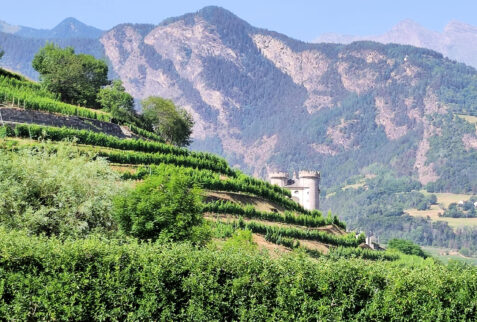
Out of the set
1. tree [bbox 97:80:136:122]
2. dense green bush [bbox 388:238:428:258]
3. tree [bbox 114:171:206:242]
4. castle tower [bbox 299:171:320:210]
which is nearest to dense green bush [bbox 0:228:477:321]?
tree [bbox 114:171:206:242]

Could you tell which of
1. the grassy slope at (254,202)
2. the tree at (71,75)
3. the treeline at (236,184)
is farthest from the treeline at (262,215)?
the tree at (71,75)

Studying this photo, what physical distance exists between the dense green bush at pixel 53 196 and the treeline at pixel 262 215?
32692 millimetres

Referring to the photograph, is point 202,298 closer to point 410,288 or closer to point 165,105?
point 410,288

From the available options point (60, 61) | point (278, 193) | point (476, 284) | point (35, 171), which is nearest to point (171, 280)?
point (476, 284)

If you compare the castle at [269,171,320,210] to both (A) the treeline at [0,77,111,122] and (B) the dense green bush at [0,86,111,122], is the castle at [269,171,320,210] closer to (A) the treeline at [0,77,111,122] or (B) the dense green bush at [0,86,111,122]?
(A) the treeline at [0,77,111,122]

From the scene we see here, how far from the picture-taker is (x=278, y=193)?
104 meters

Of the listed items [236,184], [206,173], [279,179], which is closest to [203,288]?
[206,173]

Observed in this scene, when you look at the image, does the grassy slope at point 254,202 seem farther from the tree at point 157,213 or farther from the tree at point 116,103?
the tree at point 157,213

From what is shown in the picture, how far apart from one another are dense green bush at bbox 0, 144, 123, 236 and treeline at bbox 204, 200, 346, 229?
3269cm

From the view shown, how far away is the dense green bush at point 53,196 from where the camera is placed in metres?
38.9

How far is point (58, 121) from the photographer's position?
276 feet

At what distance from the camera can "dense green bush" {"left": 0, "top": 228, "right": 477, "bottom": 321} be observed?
25.4 meters

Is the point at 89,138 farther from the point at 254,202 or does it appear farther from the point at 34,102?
the point at 254,202

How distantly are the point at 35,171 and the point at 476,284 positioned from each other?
29614 millimetres
